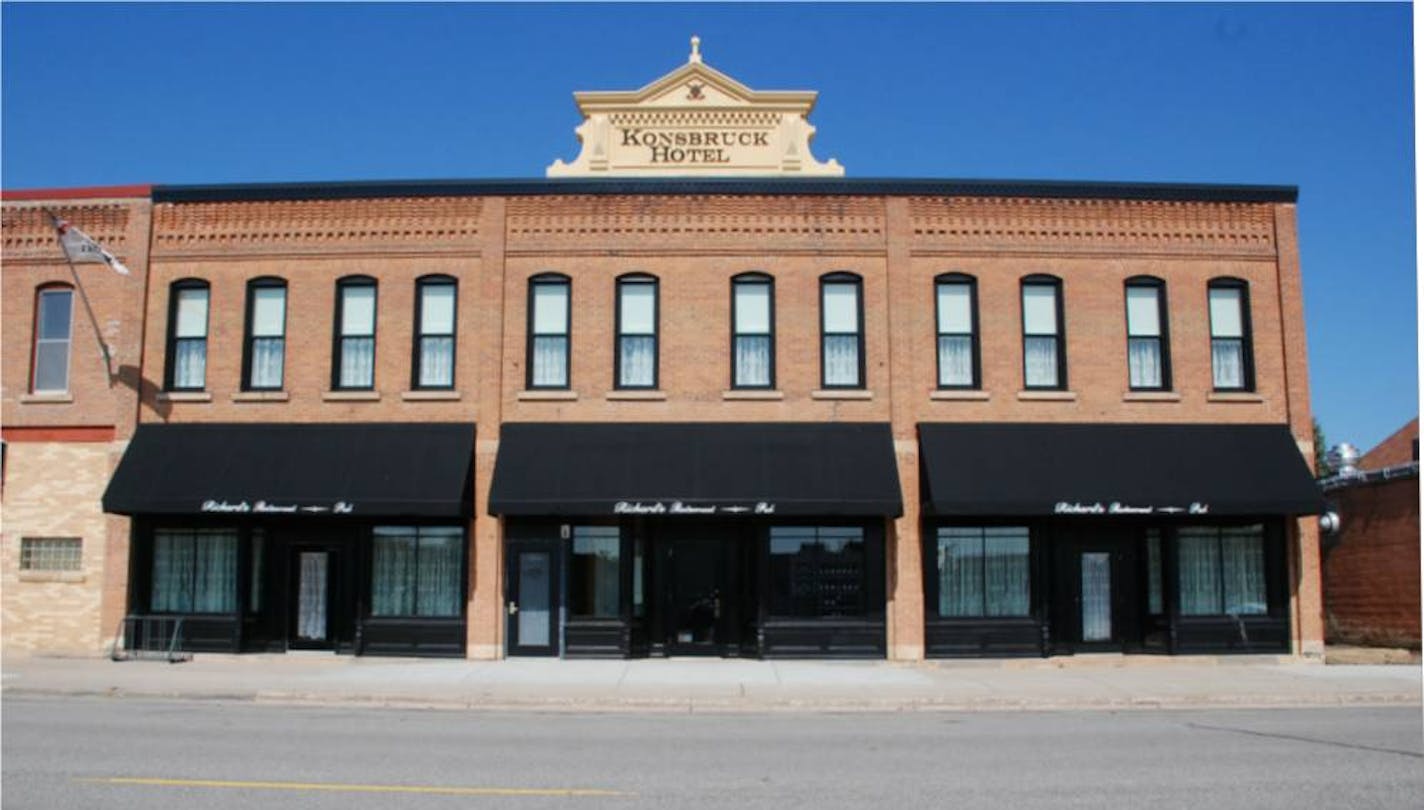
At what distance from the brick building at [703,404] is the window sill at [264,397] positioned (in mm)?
50

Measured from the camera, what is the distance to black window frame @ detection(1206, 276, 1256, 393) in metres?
22.7

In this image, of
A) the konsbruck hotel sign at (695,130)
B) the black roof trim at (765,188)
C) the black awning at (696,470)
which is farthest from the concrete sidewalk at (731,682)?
the konsbruck hotel sign at (695,130)

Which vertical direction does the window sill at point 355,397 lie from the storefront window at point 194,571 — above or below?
above

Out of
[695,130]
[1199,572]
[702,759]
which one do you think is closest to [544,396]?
[695,130]

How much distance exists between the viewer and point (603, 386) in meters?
22.3

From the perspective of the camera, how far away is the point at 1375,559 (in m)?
25.3

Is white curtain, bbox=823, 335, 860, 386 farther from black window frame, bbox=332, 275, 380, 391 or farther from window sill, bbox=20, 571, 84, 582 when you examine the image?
window sill, bbox=20, 571, 84, 582

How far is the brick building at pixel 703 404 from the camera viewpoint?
21.8 m

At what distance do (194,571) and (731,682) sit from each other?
10751 millimetres

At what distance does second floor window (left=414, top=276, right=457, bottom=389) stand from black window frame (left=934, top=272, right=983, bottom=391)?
29.4 ft

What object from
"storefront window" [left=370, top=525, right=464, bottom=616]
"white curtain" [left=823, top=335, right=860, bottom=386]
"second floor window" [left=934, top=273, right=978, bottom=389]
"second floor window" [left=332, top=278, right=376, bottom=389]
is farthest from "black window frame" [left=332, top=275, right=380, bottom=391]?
"second floor window" [left=934, top=273, right=978, bottom=389]

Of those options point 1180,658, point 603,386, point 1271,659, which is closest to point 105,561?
point 603,386

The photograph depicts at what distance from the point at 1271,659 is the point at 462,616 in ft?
47.9

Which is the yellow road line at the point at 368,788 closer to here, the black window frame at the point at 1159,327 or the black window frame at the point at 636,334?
the black window frame at the point at 636,334
